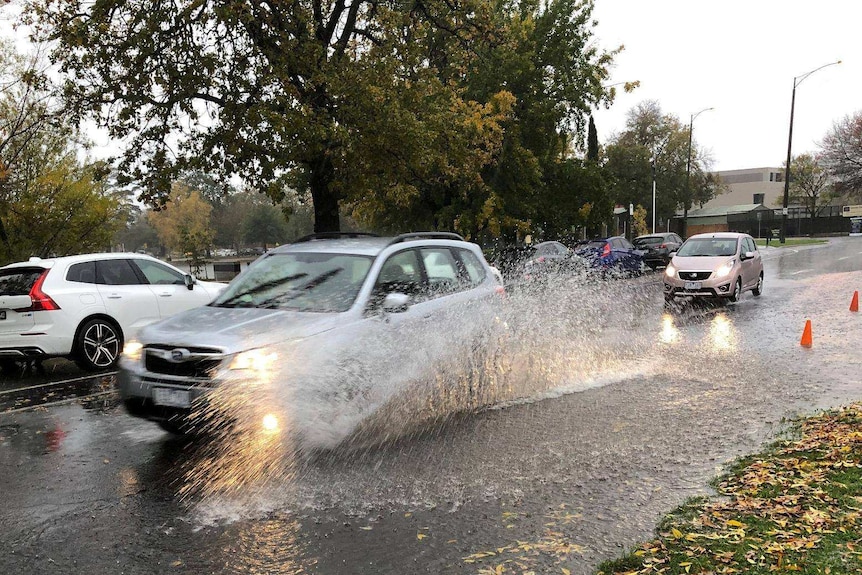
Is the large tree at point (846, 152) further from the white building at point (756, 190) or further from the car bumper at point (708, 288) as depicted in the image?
the car bumper at point (708, 288)

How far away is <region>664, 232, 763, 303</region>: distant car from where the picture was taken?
50.1 feet

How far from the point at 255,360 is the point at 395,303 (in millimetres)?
1404

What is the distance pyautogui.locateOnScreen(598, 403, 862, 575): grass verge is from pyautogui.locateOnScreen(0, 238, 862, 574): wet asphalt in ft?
0.67

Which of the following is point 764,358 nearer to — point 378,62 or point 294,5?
point 378,62

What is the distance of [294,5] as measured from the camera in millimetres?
14570

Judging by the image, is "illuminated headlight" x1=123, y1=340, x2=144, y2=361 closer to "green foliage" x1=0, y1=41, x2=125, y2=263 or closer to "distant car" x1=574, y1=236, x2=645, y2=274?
"green foliage" x1=0, y1=41, x2=125, y2=263

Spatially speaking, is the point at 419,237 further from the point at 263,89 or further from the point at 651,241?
the point at 651,241

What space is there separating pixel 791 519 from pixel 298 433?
3.42m

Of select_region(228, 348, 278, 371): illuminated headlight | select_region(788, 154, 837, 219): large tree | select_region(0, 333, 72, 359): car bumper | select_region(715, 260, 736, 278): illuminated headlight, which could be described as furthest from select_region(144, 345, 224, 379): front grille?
select_region(788, 154, 837, 219): large tree

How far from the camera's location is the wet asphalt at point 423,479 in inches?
152

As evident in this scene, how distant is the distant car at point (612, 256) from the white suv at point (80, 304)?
53.8 feet

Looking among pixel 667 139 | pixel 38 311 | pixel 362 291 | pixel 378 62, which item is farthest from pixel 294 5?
pixel 667 139

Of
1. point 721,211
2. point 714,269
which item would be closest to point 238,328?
point 714,269

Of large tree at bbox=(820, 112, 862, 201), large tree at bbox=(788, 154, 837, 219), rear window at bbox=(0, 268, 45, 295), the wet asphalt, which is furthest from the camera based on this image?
large tree at bbox=(788, 154, 837, 219)
